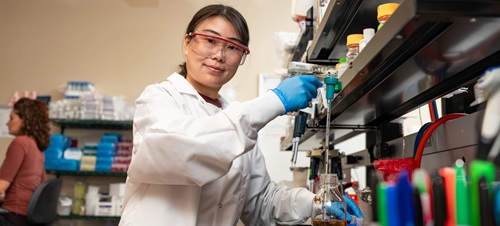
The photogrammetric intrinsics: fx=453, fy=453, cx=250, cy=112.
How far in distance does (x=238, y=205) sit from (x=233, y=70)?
0.44m

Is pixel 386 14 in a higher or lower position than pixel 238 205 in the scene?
higher

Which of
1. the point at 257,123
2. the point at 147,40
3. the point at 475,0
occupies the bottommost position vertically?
the point at 257,123

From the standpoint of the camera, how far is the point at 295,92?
1160 millimetres

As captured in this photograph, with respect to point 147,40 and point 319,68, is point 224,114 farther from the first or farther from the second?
point 147,40

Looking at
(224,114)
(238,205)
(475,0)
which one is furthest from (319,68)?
(475,0)

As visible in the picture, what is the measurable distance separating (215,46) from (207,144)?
45cm

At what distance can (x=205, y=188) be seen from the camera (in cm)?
139

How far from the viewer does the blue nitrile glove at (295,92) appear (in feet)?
3.79

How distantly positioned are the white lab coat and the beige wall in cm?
272

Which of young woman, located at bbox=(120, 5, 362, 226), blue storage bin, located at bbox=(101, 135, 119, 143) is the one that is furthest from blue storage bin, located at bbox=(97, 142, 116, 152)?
young woman, located at bbox=(120, 5, 362, 226)

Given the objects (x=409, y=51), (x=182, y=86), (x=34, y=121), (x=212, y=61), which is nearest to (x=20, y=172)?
(x=34, y=121)

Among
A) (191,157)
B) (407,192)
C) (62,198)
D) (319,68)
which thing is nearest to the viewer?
(407,192)

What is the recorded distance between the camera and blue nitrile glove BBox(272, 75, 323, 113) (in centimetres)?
115

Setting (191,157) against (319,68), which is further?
(319,68)
